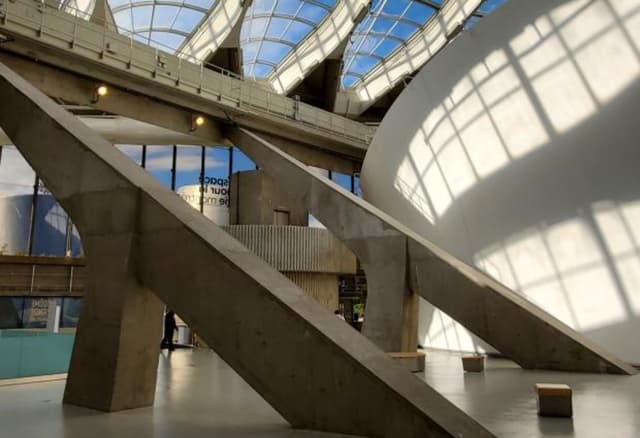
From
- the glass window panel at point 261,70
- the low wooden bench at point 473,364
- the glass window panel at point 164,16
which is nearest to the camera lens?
the low wooden bench at point 473,364

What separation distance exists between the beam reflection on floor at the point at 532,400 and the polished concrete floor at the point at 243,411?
1cm

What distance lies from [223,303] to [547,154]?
31.3ft

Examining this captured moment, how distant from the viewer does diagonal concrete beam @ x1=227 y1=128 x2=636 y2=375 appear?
10594 mm

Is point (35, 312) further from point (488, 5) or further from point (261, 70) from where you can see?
point (488, 5)

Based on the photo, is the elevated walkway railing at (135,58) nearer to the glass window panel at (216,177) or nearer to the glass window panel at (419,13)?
the glass window panel at (216,177)

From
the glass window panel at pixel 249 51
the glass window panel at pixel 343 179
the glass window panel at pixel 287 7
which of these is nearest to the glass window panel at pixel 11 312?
the glass window panel at pixel 343 179

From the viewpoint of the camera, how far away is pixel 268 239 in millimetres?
21266

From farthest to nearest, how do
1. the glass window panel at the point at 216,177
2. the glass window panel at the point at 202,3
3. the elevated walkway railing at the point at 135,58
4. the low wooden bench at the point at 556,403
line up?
the glass window panel at the point at 216,177 → the glass window panel at the point at 202,3 → the elevated walkway railing at the point at 135,58 → the low wooden bench at the point at 556,403

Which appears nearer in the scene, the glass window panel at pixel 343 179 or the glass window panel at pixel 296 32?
the glass window panel at pixel 296 32

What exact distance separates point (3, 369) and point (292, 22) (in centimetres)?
2891

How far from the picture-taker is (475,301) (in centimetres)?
1151

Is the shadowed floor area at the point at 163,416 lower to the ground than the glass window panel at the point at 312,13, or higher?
lower

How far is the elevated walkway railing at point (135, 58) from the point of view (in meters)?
15.8

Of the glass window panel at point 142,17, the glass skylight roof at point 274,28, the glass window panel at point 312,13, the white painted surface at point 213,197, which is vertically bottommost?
the white painted surface at point 213,197
